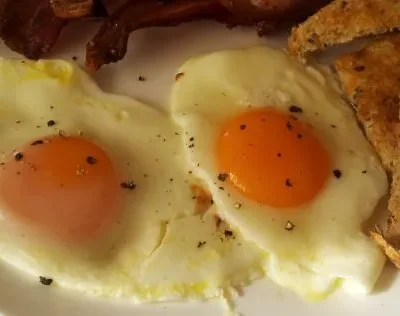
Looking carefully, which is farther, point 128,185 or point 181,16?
point 181,16

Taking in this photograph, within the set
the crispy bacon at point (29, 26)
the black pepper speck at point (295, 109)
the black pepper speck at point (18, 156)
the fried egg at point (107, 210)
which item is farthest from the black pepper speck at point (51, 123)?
the black pepper speck at point (295, 109)

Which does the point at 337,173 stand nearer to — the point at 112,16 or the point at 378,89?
the point at 378,89

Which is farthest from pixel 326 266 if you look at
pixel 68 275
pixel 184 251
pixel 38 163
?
pixel 38 163

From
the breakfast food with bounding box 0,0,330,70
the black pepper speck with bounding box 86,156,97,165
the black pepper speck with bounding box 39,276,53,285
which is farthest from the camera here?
the breakfast food with bounding box 0,0,330,70

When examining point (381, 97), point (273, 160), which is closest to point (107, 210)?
point (273, 160)

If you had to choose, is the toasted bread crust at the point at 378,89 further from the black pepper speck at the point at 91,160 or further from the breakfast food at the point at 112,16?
the black pepper speck at the point at 91,160

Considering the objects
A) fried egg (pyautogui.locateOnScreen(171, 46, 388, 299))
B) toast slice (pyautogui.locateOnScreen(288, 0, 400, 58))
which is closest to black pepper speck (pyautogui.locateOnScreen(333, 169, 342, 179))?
fried egg (pyautogui.locateOnScreen(171, 46, 388, 299))

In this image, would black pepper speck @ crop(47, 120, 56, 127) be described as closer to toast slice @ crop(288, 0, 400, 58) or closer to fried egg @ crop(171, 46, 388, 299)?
fried egg @ crop(171, 46, 388, 299)
